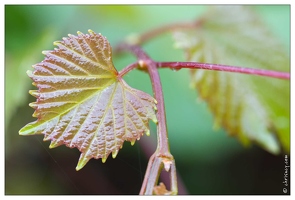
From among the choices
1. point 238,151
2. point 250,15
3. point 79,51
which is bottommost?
point 238,151

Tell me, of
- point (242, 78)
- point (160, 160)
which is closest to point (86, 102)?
point (160, 160)

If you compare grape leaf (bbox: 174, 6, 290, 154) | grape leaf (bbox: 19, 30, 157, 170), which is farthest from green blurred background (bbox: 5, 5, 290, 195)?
grape leaf (bbox: 19, 30, 157, 170)

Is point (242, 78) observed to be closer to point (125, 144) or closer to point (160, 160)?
point (125, 144)

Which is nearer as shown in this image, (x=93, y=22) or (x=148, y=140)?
(x=148, y=140)

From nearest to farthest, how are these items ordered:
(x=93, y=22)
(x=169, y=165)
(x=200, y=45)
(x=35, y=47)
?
(x=169, y=165), (x=200, y=45), (x=35, y=47), (x=93, y=22)

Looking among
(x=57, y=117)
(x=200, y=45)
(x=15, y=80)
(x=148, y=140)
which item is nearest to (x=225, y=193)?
(x=148, y=140)

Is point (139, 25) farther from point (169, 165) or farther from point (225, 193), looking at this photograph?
point (169, 165)

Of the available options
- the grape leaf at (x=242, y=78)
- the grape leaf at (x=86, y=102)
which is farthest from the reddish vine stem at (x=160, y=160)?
the grape leaf at (x=242, y=78)
